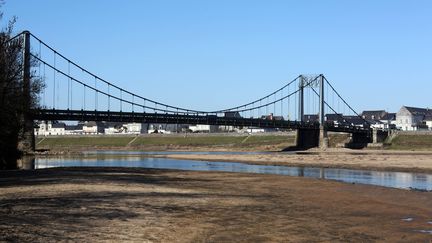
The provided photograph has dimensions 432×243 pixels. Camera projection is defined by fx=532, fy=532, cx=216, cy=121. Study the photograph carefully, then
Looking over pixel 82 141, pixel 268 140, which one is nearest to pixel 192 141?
pixel 268 140

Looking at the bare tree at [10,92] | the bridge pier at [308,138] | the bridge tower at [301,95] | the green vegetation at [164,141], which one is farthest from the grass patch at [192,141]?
the bare tree at [10,92]

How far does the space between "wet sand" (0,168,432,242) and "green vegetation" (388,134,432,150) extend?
96.4 meters

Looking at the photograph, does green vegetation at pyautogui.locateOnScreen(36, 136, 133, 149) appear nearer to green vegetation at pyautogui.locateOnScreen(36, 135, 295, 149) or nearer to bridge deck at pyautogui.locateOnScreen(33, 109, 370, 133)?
green vegetation at pyautogui.locateOnScreen(36, 135, 295, 149)

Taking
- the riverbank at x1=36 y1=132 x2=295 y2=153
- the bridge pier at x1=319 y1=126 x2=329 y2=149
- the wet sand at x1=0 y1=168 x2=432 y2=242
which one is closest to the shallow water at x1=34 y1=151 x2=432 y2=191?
the wet sand at x1=0 y1=168 x2=432 y2=242

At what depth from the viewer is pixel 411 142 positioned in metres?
124

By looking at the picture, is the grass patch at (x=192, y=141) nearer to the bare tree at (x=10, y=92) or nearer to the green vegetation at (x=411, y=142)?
the green vegetation at (x=411, y=142)

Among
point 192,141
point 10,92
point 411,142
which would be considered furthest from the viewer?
point 192,141

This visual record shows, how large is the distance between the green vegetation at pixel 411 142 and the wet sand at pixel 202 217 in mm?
96435

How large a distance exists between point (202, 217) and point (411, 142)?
379 ft

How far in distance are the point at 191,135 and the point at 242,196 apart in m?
148

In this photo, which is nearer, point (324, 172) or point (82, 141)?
point (324, 172)

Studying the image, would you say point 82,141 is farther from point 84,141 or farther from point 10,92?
point 10,92

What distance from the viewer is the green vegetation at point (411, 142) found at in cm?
11786

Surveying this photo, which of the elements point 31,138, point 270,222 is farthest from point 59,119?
point 270,222
